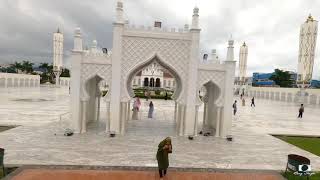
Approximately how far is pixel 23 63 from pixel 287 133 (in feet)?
277

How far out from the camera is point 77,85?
11.6m

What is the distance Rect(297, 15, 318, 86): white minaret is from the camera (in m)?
33.7

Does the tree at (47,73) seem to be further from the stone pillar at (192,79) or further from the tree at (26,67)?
the stone pillar at (192,79)

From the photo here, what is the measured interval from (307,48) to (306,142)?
1007 inches

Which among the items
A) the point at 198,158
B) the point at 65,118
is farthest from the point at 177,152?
the point at 65,118

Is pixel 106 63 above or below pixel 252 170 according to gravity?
above

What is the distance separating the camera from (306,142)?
12.3m

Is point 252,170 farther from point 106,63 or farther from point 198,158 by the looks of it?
point 106,63

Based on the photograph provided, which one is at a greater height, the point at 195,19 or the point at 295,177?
the point at 195,19

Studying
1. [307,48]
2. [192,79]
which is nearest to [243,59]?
[307,48]

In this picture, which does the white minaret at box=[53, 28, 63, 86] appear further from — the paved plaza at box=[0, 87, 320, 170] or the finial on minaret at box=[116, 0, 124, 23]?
the finial on minaret at box=[116, 0, 124, 23]

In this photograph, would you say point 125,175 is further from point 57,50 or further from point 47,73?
point 47,73

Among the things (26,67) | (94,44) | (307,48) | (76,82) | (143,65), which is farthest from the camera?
(26,67)

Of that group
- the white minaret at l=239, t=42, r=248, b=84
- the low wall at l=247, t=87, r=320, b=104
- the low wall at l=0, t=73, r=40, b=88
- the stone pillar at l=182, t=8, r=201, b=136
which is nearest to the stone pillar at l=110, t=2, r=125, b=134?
the stone pillar at l=182, t=8, r=201, b=136
